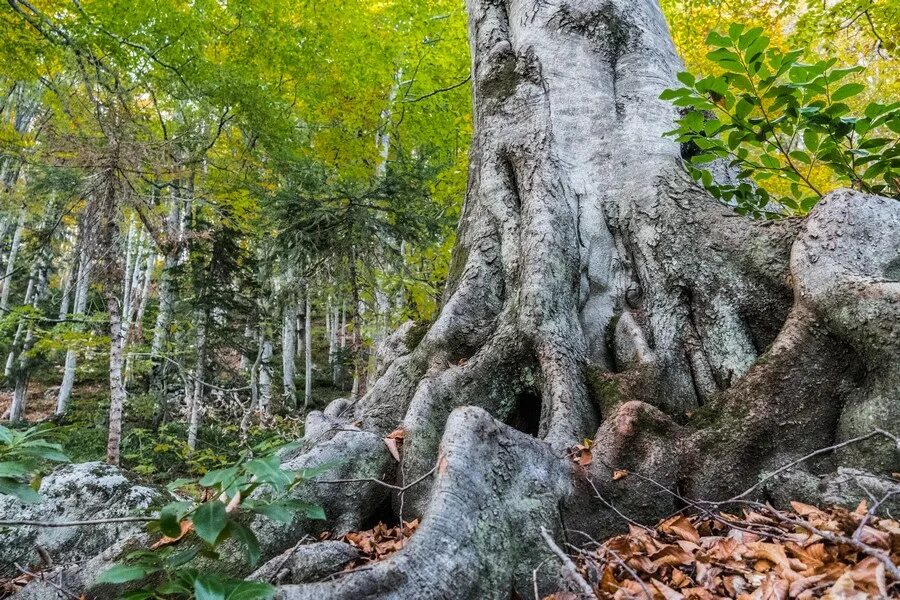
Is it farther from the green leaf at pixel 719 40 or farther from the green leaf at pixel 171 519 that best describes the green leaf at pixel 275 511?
the green leaf at pixel 719 40

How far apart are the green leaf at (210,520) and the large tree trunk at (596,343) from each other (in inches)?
10.4

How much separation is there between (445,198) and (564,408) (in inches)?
346

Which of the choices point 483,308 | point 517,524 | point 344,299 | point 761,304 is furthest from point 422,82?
point 517,524

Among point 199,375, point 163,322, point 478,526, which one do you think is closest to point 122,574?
point 478,526

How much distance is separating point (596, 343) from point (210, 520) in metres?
2.12

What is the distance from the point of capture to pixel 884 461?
1.84 metres

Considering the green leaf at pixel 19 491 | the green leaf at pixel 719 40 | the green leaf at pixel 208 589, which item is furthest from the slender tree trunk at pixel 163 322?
the green leaf at pixel 719 40

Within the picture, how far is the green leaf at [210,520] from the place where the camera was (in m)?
1.26

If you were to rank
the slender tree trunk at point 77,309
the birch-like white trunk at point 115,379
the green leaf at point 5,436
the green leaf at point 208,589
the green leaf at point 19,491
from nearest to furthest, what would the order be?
the green leaf at point 208,589, the green leaf at point 19,491, the green leaf at point 5,436, the slender tree trunk at point 77,309, the birch-like white trunk at point 115,379

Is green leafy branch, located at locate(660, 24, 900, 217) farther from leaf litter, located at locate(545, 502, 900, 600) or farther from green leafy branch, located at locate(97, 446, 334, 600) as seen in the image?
green leafy branch, located at locate(97, 446, 334, 600)

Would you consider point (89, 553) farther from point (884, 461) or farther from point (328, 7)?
point (328, 7)

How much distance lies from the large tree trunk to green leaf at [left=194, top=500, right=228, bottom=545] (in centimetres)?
26

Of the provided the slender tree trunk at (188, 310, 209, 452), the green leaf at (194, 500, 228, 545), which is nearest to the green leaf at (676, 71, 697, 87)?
the green leaf at (194, 500, 228, 545)

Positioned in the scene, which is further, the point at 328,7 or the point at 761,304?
the point at 328,7
